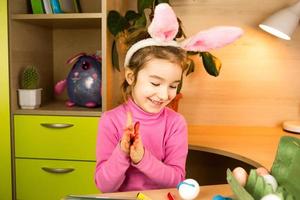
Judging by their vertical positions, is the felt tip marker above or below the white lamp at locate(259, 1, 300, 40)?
below

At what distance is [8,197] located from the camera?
1.59m

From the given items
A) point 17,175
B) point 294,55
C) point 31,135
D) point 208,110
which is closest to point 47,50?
point 31,135

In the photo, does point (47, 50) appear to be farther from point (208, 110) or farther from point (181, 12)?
point (208, 110)

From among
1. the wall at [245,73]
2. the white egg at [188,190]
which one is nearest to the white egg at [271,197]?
the white egg at [188,190]

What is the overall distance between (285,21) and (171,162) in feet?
3.08

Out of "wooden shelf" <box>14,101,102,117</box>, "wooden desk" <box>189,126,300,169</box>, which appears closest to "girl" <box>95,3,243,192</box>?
"wooden desk" <box>189,126,300,169</box>

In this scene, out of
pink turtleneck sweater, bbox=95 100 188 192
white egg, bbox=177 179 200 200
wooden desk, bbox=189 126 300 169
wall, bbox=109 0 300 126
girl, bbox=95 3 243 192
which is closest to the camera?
white egg, bbox=177 179 200 200

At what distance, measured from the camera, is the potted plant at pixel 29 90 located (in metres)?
1.57

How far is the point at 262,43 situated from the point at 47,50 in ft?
3.93

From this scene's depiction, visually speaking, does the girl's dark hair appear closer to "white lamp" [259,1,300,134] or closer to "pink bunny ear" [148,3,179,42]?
"pink bunny ear" [148,3,179,42]

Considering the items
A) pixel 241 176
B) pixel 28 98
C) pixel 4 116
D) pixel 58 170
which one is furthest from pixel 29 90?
pixel 241 176

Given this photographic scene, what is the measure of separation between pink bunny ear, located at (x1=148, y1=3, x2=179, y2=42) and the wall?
0.97 meters

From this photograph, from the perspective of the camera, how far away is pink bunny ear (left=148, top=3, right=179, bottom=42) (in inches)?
29.4

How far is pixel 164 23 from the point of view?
776 mm
